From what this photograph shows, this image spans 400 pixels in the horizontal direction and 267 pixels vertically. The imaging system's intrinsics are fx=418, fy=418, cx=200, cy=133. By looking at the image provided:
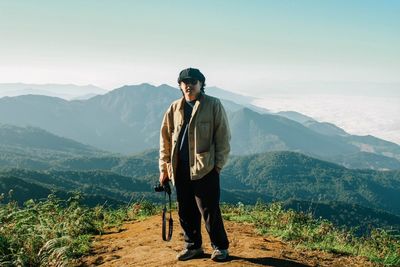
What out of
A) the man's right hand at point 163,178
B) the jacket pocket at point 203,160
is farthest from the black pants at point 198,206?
the man's right hand at point 163,178

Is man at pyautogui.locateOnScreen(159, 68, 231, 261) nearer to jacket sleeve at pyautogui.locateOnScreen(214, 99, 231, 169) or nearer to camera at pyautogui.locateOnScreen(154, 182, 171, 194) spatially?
jacket sleeve at pyautogui.locateOnScreen(214, 99, 231, 169)

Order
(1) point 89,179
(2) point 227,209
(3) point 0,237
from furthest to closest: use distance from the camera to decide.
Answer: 1. (1) point 89,179
2. (2) point 227,209
3. (3) point 0,237

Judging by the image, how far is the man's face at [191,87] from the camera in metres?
6.46

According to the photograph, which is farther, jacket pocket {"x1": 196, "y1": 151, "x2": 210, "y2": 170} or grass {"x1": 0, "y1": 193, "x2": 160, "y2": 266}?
grass {"x1": 0, "y1": 193, "x2": 160, "y2": 266}

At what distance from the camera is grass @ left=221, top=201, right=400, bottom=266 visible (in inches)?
321

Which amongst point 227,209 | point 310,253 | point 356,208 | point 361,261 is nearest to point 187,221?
point 310,253

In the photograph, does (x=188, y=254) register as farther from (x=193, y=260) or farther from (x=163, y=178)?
(x=163, y=178)

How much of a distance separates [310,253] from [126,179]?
155 m

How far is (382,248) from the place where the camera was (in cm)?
868

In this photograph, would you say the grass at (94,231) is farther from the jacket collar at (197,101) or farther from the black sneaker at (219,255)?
the jacket collar at (197,101)

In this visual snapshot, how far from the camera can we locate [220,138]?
6461mm

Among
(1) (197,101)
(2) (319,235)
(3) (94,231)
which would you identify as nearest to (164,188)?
(1) (197,101)

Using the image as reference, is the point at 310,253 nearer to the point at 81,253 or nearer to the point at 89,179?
the point at 81,253

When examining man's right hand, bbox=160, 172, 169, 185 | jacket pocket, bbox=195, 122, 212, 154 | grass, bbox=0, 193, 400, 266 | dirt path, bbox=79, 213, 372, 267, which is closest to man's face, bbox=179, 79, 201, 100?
jacket pocket, bbox=195, 122, 212, 154
